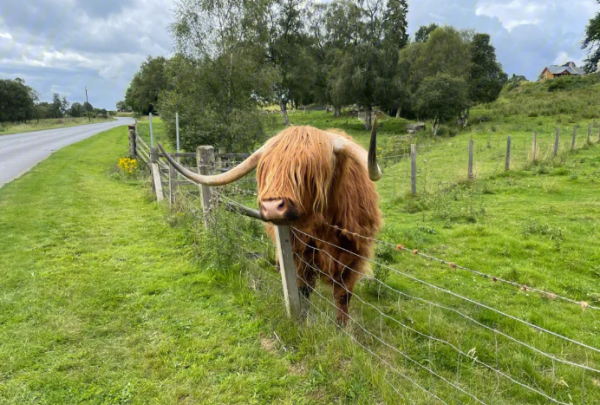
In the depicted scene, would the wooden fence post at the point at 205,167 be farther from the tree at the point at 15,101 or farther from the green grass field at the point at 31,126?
the tree at the point at 15,101

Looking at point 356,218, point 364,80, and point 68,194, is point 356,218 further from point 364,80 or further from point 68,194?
point 364,80

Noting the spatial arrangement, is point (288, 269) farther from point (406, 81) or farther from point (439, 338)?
point (406, 81)

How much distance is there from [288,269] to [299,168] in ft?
3.35

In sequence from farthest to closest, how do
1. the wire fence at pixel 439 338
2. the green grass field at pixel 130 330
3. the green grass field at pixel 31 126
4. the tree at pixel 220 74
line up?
the green grass field at pixel 31 126 → the tree at pixel 220 74 → the green grass field at pixel 130 330 → the wire fence at pixel 439 338

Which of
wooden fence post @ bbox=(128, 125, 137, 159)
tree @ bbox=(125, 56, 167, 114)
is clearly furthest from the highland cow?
tree @ bbox=(125, 56, 167, 114)

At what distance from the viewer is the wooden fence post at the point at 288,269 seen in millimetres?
3021

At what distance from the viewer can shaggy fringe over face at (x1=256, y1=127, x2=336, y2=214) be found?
98.7 inches

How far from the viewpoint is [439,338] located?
3379 mm

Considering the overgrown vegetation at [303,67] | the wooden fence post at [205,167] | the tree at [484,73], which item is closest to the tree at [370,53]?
the overgrown vegetation at [303,67]

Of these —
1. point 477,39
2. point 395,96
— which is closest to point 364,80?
point 395,96

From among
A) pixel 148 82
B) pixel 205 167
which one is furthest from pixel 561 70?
pixel 205 167

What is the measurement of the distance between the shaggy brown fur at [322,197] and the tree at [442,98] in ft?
92.9

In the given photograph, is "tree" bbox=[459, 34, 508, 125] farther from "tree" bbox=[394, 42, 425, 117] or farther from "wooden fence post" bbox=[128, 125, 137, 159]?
"wooden fence post" bbox=[128, 125, 137, 159]

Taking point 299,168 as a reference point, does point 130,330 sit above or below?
below
